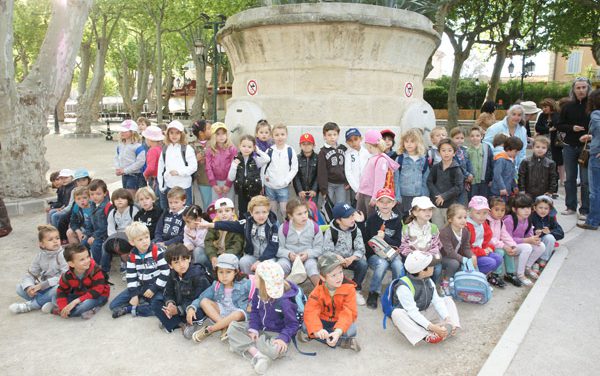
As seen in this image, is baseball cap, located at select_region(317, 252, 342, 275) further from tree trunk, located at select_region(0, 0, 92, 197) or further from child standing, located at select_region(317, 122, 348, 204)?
tree trunk, located at select_region(0, 0, 92, 197)

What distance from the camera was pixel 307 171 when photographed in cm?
562

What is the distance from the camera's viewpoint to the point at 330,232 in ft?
15.2

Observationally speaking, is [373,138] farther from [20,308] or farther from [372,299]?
[20,308]

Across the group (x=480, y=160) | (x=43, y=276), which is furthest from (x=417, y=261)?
(x=43, y=276)

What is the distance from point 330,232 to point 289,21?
3.16m

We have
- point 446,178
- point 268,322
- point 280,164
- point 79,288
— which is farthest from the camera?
point 280,164

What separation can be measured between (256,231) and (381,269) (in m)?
1.31

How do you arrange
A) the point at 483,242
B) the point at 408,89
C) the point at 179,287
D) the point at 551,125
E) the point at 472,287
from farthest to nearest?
the point at 551,125 < the point at 408,89 < the point at 483,242 < the point at 472,287 < the point at 179,287

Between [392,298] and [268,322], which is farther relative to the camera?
[392,298]

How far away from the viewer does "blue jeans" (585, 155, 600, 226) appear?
6.31 m

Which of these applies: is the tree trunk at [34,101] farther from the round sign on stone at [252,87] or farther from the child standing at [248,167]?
the child standing at [248,167]

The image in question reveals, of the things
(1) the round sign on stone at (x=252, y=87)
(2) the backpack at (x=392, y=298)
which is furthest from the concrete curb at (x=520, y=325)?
(1) the round sign on stone at (x=252, y=87)

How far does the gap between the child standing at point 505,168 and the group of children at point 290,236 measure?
18 millimetres

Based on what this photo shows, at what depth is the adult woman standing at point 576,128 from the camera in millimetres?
6930
